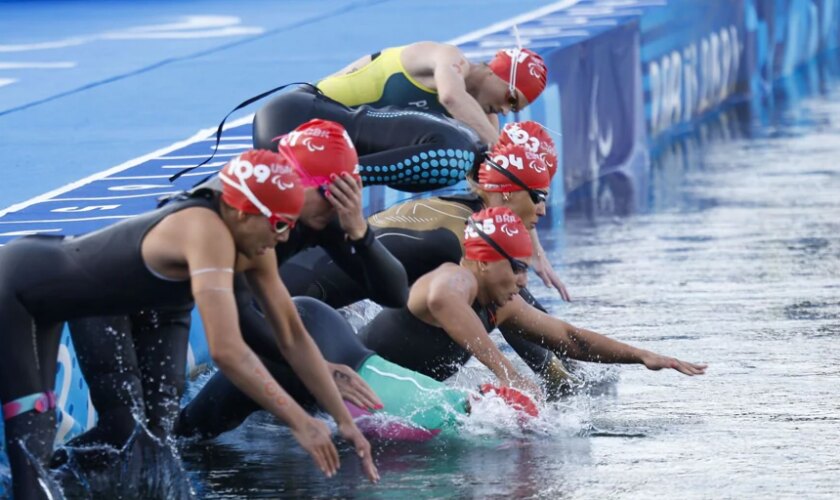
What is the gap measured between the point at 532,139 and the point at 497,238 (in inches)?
43.0

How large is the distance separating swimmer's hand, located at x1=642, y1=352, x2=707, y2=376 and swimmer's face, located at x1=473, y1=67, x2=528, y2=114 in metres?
2.27

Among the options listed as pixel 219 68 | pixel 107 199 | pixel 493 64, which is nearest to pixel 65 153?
pixel 107 199

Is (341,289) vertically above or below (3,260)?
below

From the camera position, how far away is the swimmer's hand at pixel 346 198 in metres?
6.99

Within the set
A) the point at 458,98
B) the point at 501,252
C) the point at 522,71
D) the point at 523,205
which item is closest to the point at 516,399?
Result: the point at 501,252

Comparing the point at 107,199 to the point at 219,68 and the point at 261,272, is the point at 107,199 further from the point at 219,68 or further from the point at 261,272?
the point at 219,68

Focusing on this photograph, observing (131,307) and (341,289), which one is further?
(341,289)

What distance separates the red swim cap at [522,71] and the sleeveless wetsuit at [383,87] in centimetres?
41

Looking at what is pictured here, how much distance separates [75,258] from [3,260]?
0.95 ft

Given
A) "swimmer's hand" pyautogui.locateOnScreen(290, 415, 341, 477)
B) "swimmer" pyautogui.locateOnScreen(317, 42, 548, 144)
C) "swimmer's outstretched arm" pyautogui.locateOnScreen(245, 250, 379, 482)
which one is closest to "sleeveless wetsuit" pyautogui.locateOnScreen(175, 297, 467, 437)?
"swimmer's outstretched arm" pyautogui.locateOnScreen(245, 250, 379, 482)

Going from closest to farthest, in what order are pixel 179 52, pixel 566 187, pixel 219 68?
pixel 566 187, pixel 219 68, pixel 179 52

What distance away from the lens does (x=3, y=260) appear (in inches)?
264

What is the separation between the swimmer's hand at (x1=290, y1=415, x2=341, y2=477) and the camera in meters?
6.06

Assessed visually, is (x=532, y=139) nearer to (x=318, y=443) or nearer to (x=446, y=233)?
(x=446, y=233)
